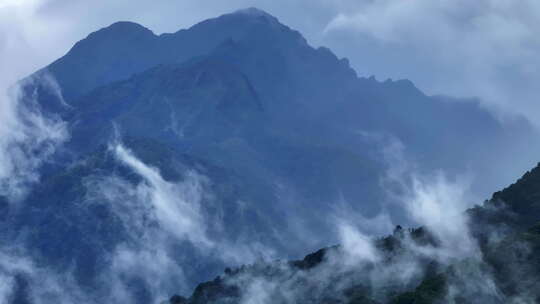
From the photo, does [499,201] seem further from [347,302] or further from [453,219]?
[347,302]

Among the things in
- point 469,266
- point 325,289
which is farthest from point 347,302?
point 469,266

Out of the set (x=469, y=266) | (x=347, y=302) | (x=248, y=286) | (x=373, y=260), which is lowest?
(x=469, y=266)

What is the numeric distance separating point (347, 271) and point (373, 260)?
6.67m

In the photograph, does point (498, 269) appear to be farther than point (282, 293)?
No

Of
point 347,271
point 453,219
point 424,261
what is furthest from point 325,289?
point 453,219

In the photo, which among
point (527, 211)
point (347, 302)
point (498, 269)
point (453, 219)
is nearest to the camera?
point (498, 269)

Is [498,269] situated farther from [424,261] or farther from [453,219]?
[453,219]

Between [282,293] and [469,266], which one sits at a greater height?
[282,293]

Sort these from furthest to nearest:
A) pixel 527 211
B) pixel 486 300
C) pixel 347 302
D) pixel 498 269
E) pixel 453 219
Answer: pixel 453 219, pixel 527 211, pixel 347 302, pixel 498 269, pixel 486 300

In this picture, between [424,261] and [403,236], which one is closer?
[424,261]

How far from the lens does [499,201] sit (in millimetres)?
188250

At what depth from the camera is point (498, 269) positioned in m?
149

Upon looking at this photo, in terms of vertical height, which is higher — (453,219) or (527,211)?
(453,219)

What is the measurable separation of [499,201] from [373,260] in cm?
3322
